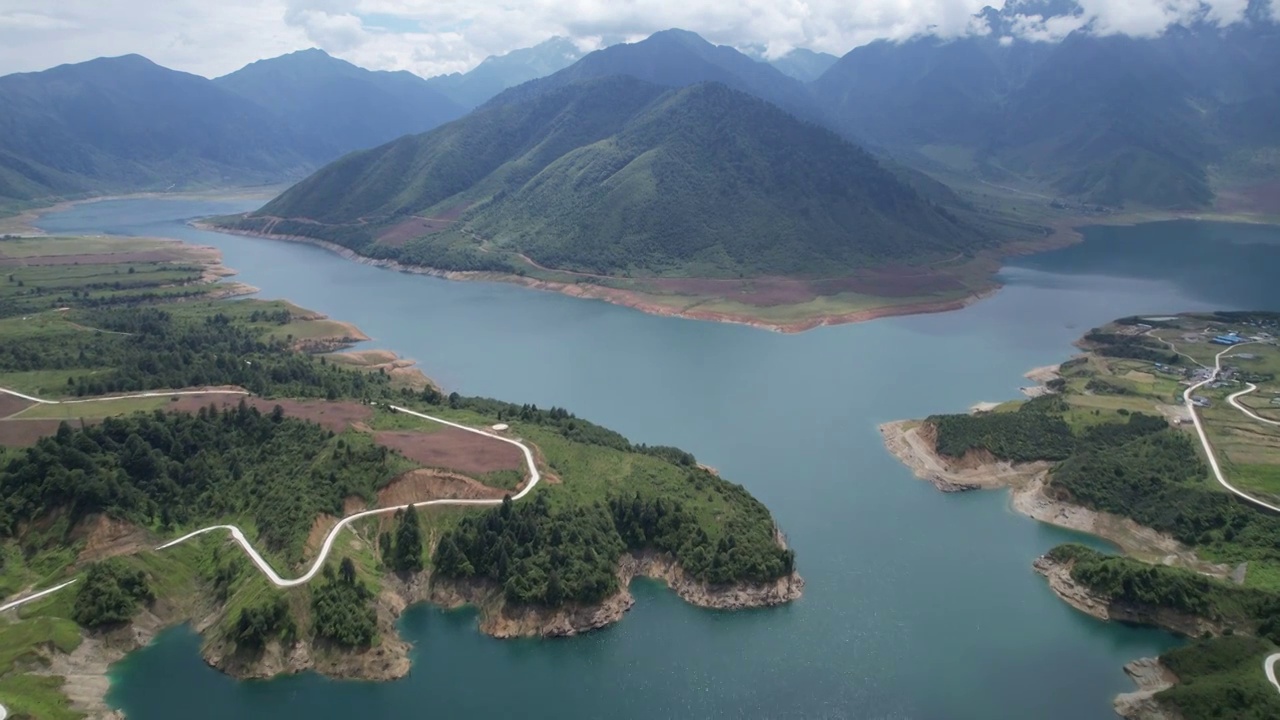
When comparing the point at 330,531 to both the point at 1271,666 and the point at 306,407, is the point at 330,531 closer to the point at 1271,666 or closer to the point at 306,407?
the point at 306,407

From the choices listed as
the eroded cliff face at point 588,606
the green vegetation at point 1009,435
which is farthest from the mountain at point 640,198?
the eroded cliff face at point 588,606

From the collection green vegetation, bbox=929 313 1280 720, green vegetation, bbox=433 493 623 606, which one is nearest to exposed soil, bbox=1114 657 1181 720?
green vegetation, bbox=929 313 1280 720

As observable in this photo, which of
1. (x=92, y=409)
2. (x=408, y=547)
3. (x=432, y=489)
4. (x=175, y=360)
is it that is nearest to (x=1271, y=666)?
(x=408, y=547)

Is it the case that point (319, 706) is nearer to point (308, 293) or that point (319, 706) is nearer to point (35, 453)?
point (35, 453)

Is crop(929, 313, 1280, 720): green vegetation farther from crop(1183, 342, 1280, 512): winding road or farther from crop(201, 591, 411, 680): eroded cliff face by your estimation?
crop(201, 591, 411, 680): eroded cliff face

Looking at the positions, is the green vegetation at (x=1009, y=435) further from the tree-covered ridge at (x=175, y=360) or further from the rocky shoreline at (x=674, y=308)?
the tree-covered ridge at (x=175, y=360)
